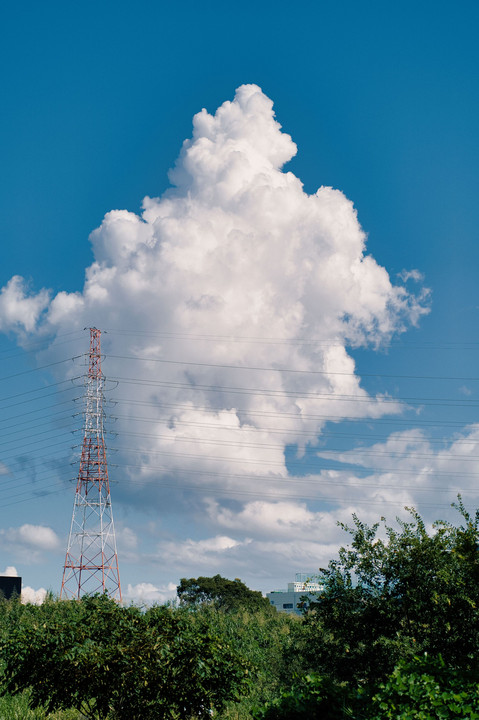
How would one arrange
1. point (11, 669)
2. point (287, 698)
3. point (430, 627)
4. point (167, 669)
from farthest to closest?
1. point (430, 627)
2. point (11, 669)
3. point (167, 669)
4. point (287, 698)

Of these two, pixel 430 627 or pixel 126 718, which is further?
pixel 430 627

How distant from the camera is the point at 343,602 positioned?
1593cm

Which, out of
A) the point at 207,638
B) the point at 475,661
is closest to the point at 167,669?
the point at 207,638

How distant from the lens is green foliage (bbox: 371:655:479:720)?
23.5 feet

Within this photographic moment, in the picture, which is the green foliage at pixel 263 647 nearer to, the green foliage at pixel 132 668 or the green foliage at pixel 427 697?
the green foliage at pixel 132 668

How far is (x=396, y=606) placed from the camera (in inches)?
593

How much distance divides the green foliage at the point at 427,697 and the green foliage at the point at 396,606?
20.2ft

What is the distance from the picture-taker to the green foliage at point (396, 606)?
1447 centimetres

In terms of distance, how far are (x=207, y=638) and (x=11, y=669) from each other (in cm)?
440

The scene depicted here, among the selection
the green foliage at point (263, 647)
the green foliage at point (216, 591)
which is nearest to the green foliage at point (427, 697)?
the green foliage at point (263, 647)

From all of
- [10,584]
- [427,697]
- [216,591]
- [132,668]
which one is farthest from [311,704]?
[216,591]

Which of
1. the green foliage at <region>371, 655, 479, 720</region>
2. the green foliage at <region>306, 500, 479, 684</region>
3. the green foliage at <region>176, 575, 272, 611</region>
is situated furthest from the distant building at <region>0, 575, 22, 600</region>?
the green foliage at <region>371, 655, 479, 720</region>

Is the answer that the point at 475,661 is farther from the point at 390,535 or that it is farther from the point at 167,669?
the point at 167,669

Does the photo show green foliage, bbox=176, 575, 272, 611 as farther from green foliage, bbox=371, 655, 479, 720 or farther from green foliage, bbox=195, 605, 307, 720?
green foliage, bbox=371, 655, 479, 720
